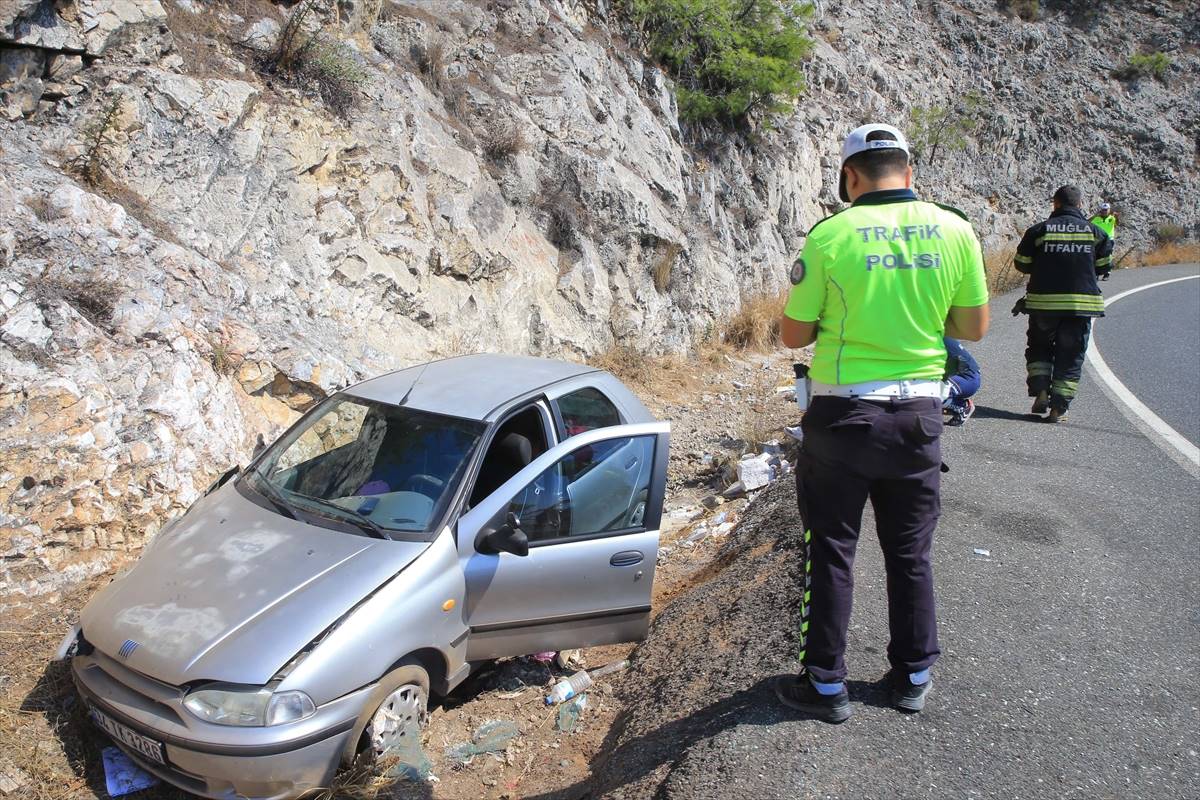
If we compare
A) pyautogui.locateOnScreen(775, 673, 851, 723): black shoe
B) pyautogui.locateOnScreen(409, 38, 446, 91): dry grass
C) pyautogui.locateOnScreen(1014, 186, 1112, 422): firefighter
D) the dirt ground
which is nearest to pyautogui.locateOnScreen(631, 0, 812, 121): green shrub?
pyautogui.locateOnScreen(409, 38, 446, 91): dry grass

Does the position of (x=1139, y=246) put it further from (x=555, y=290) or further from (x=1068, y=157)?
(x=555, y=290)

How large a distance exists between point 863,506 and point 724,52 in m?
12.2

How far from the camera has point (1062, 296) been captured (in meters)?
7.01

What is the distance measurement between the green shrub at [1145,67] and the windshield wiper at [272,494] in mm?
29116

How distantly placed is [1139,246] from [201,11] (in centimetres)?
2473

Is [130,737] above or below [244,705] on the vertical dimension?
below

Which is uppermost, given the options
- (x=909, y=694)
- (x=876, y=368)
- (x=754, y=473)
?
(x=876, y=368)

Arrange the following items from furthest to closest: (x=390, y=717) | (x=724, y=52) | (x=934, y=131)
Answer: (x=934, y=131) < (x=724, y=52) < (x=390, y=717)

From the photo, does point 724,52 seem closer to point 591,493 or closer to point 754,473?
point 754,473

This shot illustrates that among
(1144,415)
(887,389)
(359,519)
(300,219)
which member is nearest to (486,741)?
(359,519)

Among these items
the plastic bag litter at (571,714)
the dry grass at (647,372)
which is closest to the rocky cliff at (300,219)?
the dry grass at (647,372)

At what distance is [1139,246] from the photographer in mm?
23812

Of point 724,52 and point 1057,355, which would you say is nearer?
point 1057,355

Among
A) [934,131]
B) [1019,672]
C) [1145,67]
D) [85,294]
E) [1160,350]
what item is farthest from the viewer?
[1145,67]
